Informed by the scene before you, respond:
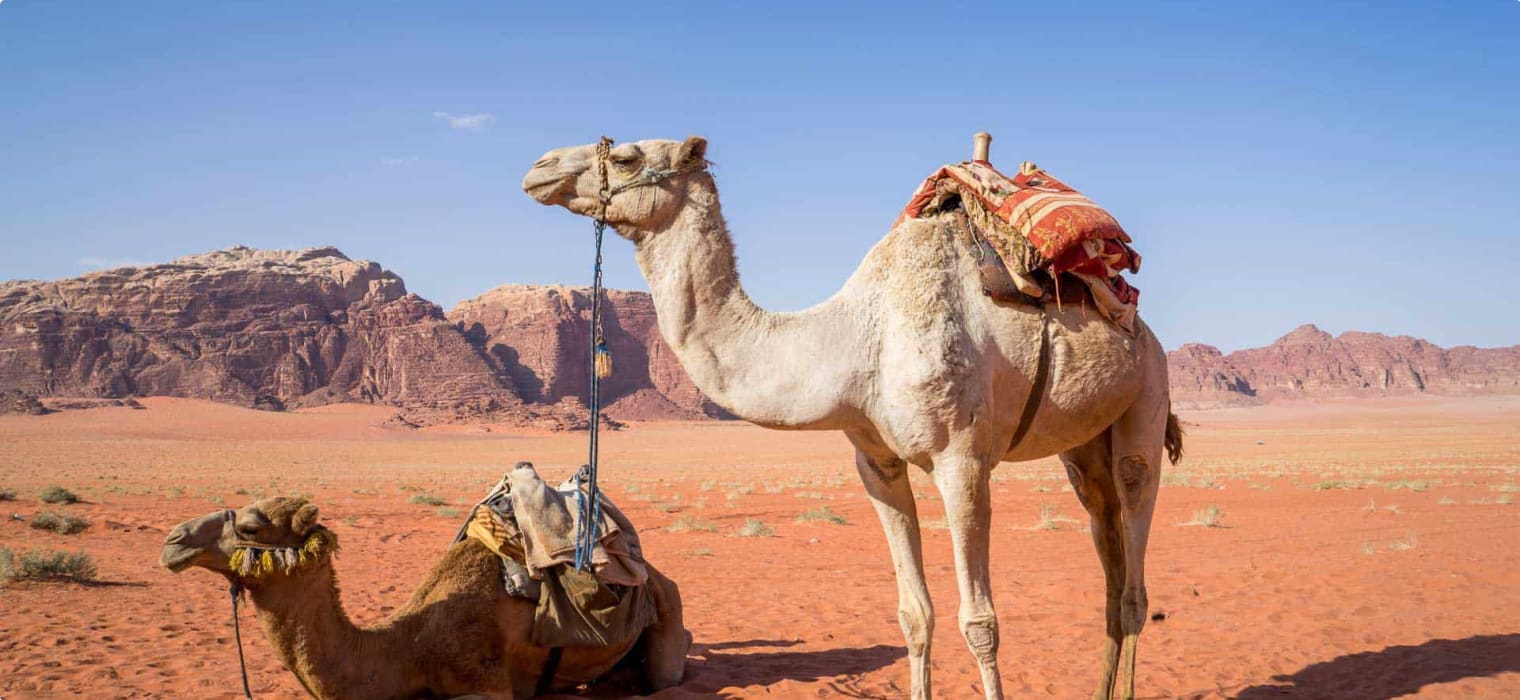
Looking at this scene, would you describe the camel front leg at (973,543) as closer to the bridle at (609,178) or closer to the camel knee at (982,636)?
the camel knee at (982,636)

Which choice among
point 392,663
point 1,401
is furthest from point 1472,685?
point 1,401

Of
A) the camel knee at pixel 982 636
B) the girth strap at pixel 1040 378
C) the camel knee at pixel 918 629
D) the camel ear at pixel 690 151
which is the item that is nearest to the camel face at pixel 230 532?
the camel ear at pixel 690 151

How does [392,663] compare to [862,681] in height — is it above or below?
above

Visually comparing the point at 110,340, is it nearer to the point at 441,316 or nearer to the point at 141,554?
the point at 441,316

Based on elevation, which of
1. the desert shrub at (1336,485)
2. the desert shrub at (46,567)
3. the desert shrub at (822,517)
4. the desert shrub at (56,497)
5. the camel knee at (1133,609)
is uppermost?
the camel knee at (1133,609)

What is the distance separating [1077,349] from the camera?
5109mm

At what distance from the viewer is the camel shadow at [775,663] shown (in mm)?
7117

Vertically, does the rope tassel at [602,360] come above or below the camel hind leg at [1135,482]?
above

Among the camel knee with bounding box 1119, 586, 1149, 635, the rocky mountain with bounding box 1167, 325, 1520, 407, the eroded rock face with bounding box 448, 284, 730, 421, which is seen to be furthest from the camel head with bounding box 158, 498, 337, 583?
the rocky mountain with bounding box 1167, 325, 1520, 407

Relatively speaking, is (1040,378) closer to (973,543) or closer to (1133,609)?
(973,543)

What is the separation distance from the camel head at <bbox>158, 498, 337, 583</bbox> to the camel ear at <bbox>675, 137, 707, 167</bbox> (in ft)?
7.98

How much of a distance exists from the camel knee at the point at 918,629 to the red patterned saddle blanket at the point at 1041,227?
1770 millimetres

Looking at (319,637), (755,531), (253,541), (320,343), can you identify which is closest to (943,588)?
(755,531)

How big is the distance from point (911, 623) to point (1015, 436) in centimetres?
112
